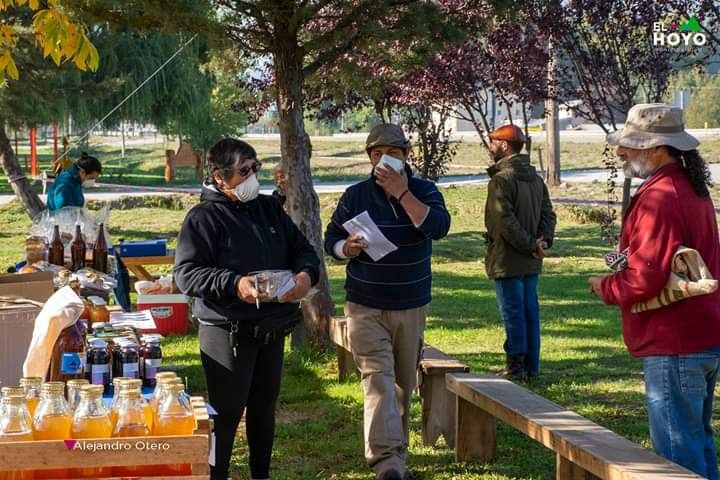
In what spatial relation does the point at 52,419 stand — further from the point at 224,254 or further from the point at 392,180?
the point at 392,180

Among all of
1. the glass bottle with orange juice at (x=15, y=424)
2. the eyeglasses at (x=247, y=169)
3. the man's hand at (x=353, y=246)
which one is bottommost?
the glass bottle with orange juice at (x=15, y=424)

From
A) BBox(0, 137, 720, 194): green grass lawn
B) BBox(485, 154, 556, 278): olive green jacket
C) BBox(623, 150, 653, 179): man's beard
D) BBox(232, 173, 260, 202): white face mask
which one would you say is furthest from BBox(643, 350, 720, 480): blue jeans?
BBox(0, 137, 720, 194): green grass lawn

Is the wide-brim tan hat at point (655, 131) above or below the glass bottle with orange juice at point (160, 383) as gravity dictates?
above

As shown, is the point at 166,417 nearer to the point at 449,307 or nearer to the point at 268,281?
the point at 268,281

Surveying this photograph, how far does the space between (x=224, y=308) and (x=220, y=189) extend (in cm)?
57

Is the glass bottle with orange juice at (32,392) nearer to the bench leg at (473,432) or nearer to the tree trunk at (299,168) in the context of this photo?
the bench leg at (473,432)

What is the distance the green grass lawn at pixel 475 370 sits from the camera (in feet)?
22.1

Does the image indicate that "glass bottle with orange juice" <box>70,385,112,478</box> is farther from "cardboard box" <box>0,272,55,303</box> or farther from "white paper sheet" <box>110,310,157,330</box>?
"cardboard box" <box>0,272,55,303</box>

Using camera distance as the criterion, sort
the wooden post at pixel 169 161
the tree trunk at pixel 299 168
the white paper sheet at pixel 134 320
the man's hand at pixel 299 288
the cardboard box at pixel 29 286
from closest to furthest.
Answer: the man's hand at pixel 299 288
the cardboard box at pixel 29 286
the white paper sheet at pixel 134 320
the tree trunk at pixel 299 168
the wooden post at pixel 169 161

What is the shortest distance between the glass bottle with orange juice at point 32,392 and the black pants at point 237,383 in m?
1.38

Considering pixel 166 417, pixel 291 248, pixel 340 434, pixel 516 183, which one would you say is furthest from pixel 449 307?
pixel 166 417

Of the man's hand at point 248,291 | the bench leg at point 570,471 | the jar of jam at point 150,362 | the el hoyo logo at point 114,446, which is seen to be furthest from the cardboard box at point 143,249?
the el hoyo logo at point 114,446

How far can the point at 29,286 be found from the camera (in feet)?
18.4

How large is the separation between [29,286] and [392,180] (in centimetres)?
192
